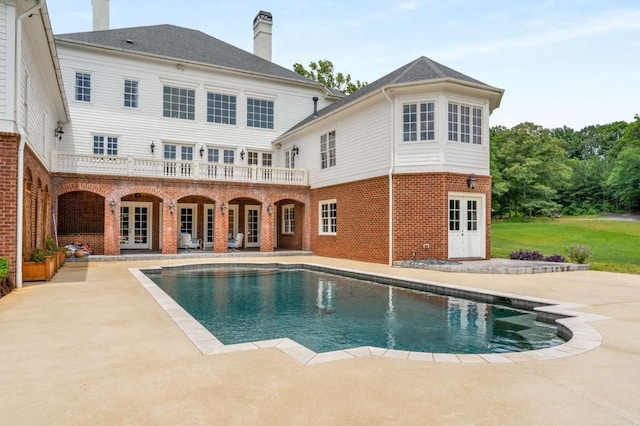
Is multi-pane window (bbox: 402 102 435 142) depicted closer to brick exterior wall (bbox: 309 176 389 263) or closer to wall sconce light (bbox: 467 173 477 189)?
brick exterior wall (bbox: 309 176 389 263)

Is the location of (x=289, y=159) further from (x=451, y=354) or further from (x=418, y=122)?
(x=451, y=354)

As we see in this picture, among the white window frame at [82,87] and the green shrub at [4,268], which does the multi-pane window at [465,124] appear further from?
the white window frame at [82,87]

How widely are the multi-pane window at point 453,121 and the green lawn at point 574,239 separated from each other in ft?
20.3

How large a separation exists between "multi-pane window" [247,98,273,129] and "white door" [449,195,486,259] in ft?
37.8

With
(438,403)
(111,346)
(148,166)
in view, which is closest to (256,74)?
(148,166)

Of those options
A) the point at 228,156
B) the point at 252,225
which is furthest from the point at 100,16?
the point at 252,225

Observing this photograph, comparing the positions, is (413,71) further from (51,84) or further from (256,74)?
(51,84)

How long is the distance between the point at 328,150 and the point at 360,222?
12.9ft

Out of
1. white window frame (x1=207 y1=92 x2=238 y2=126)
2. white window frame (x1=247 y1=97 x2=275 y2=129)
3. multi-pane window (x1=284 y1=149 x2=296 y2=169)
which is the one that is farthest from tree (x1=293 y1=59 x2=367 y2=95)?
multi-pane window (x1=284 y1=149 x2=296 y2=169)

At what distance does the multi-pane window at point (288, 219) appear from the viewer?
21411 mm

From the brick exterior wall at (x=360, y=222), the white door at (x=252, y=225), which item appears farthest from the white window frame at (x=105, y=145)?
the brick exterior wall at (x=360, y=222)

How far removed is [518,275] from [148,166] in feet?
46.1

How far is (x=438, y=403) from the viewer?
303cm

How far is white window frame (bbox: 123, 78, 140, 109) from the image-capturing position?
63.3 ft
